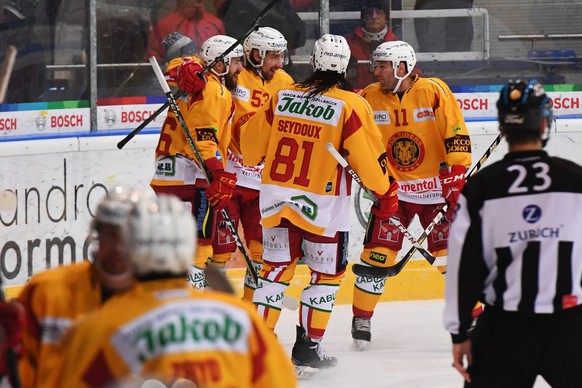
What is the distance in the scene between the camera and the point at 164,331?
7.27 ft

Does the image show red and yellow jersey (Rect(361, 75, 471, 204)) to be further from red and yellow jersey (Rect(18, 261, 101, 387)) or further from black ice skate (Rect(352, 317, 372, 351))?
red and yellow jersey (Rect(18, 261, 101, 387))

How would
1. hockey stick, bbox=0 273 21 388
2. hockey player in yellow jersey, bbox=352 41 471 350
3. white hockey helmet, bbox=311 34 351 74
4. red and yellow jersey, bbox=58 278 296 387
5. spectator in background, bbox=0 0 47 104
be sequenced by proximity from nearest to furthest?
red and yellow jersey, bbox=58 278 296 387, hockey stick, bbox=0 273 21 388, white hockey helmet, bbox=311 34 351 74, hockey player in yellow jersey, bbox=352 41 471 350, spectator in background, bbox=0 0 47 104

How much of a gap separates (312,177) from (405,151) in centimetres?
90

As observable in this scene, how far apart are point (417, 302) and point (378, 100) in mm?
1432

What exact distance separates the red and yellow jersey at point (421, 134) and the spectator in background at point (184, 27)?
1.37 metres

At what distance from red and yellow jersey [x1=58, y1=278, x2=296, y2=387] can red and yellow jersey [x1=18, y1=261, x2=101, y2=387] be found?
393 mm

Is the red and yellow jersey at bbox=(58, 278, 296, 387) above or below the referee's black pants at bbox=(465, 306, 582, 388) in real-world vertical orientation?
above

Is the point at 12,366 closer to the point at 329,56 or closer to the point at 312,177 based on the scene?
the point at 312,177

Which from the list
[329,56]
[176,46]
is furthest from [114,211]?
[176,46]

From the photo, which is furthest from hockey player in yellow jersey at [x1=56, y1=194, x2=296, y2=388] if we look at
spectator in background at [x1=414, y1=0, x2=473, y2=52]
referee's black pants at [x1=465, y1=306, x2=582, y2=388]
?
spectator in background at [x1=414, y1=0, x2=473, y2=52]

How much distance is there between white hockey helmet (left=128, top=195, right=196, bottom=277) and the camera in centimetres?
225

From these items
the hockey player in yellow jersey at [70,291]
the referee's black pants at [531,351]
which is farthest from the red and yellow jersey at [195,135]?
the hockey player in yellow jersey at [70,291]

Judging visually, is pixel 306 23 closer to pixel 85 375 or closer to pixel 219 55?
pixel 219 55

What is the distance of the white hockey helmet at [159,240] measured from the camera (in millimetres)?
2250
